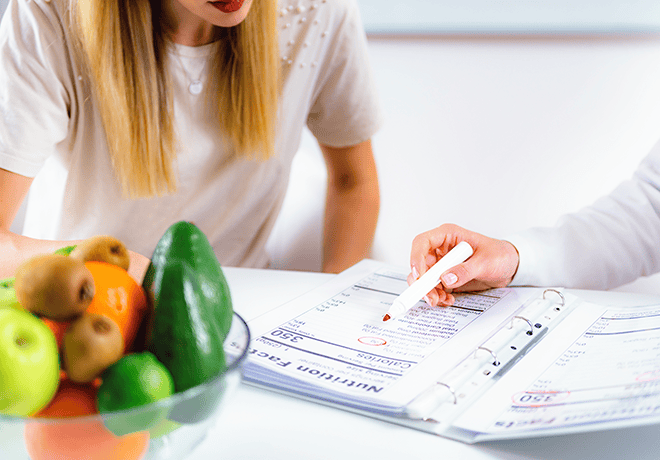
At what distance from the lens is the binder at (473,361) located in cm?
39

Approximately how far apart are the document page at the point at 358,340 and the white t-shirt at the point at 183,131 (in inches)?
14.1

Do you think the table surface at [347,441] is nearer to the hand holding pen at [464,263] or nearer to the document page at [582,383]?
the document page at [582,383]

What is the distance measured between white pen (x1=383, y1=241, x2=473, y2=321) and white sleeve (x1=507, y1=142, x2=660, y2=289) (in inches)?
4.1

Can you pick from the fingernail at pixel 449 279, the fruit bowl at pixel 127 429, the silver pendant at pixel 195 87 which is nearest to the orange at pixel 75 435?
the fruit bowl at pixel 127 429

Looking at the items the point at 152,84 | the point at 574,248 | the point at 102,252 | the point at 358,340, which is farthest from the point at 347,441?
the point at 152,84

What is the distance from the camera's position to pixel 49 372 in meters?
0.29

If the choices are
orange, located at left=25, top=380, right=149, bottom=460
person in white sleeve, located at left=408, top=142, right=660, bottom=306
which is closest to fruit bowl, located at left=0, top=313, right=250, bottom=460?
orange, located at left=25, top=380, right=149, bottom=460

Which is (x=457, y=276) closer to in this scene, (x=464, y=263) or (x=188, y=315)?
(x=464, y=263)

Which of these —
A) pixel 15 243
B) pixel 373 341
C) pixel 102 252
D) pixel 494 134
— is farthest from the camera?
pixel 494 134

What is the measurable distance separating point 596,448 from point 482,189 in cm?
106

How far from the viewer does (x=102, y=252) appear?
39 centimetres

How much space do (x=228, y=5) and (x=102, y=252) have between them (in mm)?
425

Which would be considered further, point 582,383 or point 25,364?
point 582,383

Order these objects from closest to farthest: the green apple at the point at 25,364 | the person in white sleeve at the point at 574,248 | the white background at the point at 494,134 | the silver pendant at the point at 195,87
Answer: the green apple at the point at 25,364, the person in white sleeve at the point at 574,248, the silver pendant at the point at 195,87, the white background at the point at 494,134
